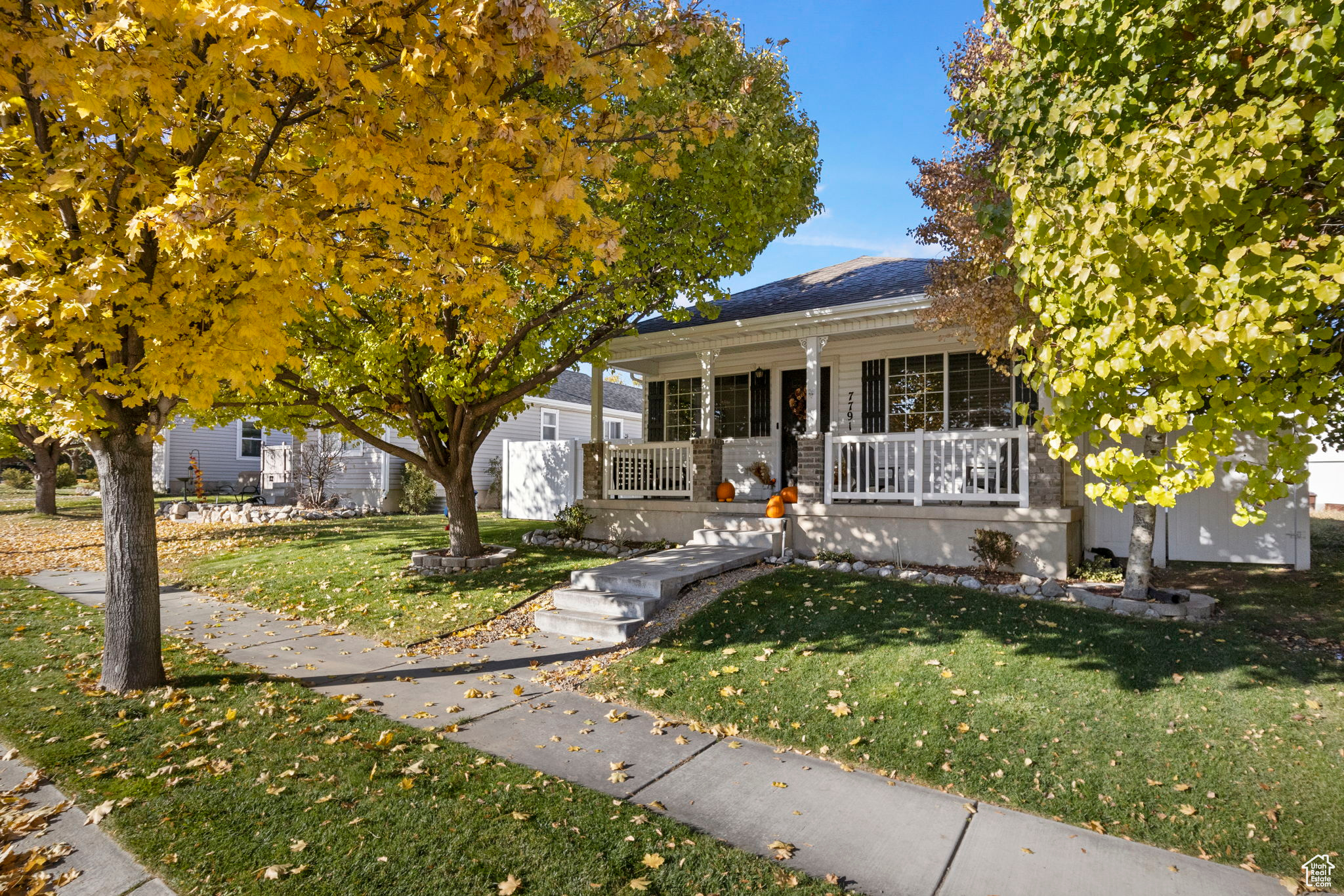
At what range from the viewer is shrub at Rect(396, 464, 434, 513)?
63.8 ft

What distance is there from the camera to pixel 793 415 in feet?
42.1

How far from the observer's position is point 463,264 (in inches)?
198

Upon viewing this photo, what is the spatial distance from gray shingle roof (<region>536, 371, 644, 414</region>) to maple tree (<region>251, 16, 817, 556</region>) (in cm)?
1277

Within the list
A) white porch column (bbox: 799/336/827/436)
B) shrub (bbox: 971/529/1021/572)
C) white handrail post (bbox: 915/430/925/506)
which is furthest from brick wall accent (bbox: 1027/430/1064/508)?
white porch column (bbox: 799/336/827/436)

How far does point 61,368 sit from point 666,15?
439 cm

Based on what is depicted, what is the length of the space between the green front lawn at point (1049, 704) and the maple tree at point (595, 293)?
4279 mm

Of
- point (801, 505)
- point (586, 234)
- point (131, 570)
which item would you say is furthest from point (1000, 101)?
point (131, 570)

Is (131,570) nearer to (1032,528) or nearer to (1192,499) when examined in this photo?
(1032,528)

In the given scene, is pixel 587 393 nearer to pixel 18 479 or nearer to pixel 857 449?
pixel 857 449

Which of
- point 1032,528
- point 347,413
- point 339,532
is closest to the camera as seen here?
point 1032,528

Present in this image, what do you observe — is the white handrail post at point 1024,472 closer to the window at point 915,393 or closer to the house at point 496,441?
the window at point 915,393

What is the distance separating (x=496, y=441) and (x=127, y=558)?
56.3ft

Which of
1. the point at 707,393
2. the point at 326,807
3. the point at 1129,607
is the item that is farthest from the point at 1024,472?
the point at 326,807

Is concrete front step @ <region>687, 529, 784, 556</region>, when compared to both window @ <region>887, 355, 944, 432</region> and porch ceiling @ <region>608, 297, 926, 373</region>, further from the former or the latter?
window @ <region>887, 355, 944, 432</region>
